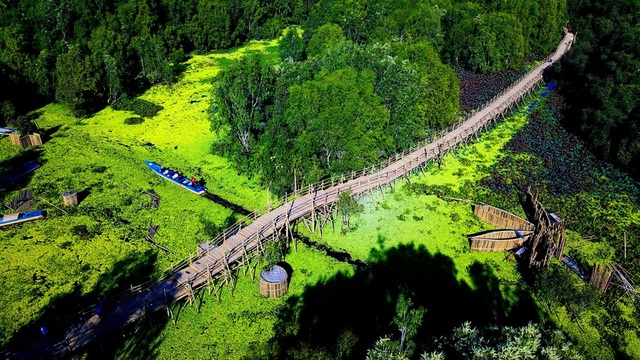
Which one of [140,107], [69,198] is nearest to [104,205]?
[69,198]

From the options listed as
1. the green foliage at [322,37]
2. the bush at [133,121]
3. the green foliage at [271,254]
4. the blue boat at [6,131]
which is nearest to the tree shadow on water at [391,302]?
the green foliage at [271,254]

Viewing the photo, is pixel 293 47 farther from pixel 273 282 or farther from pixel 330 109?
pixel 273 282

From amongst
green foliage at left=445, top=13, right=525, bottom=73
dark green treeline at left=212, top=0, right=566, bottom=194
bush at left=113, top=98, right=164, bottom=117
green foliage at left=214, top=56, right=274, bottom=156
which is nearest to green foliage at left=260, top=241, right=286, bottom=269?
dark green treeline at left=212, top=0, right=566, bottom=194

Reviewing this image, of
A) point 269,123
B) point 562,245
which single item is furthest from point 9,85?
point 562,245

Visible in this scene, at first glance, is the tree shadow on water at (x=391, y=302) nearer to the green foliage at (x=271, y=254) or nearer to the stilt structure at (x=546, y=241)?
the green foliage at (x=271, y=254)

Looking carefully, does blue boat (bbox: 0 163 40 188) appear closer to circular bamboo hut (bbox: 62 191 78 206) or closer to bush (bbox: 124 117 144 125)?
circular bamboo hut (bbox: 62 191 78 206)

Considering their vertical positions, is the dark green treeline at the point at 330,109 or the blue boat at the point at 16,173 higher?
the dark green treeline at the point at 330,109

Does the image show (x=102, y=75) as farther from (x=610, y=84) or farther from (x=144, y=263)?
(x=610, y=84)
